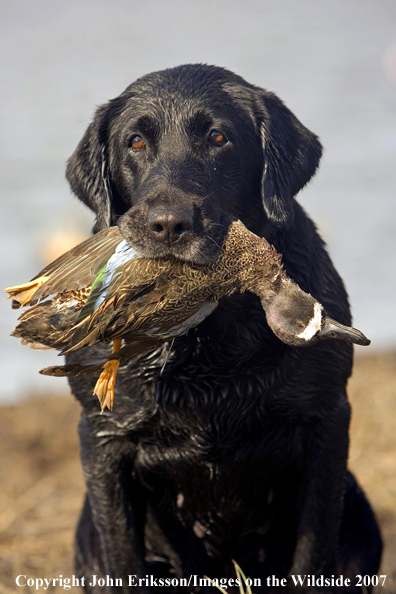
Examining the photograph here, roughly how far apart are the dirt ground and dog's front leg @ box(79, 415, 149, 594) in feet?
2.52

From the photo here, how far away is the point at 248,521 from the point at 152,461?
→ 21.4 inches

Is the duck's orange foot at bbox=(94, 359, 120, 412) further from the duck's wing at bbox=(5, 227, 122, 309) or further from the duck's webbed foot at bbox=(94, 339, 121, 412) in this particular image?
the duck's wing at bbox=(5, 227, 122, 309)

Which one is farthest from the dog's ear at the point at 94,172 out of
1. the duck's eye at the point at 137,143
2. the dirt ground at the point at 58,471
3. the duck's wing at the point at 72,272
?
the dirt ground at the point at 58,471

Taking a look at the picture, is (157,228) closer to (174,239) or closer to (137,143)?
(174,239)

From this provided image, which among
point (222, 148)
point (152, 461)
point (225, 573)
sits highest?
point (222, 148)

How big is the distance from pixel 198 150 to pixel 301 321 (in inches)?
40.0

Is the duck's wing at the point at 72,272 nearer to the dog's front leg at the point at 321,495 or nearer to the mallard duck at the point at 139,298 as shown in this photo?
the mallard duck at the point at 139,298

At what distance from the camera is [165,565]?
377 centimetres

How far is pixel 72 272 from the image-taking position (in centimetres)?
270

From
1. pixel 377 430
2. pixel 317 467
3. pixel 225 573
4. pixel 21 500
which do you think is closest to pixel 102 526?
pixel 225 573

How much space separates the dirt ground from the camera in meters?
5.01

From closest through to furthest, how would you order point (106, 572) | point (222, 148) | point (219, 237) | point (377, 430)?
point (219, 237) < point (222, 148) < point (106, 572) < point (377, 430)

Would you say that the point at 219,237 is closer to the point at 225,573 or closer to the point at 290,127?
the point at 290,127

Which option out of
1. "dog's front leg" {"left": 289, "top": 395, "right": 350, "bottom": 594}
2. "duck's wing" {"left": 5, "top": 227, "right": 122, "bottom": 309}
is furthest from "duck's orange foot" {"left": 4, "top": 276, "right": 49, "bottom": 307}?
"dog's front leg" {"left": 289, "top": 395, "right": 350, "bottom": 594}
